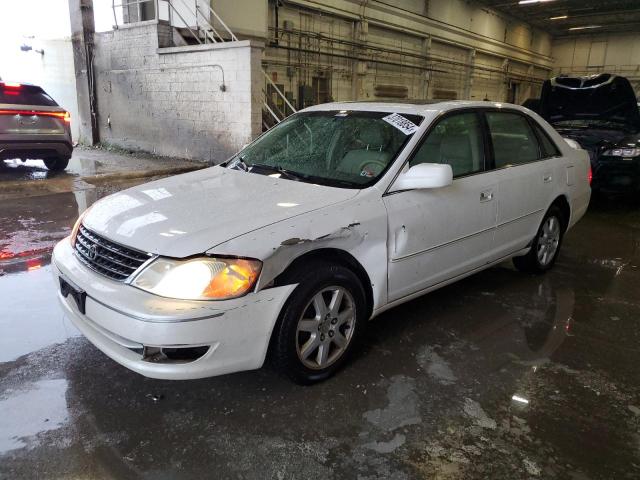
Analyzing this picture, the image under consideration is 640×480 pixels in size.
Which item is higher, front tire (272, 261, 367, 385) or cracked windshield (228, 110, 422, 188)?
cracked windshield (228, 110, 422, 188)

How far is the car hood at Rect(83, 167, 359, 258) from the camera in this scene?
234 cm

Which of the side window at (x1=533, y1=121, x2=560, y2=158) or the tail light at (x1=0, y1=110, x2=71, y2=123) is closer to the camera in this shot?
the side window at (x1=533, y1=121, x2=560, y2=158)

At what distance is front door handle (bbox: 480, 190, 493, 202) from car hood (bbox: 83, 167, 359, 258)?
116 centimetres

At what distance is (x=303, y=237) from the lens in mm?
2457

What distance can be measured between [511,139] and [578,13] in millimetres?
25332

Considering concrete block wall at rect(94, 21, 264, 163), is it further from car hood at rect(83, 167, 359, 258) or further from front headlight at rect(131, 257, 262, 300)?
front headlight at rect(131, 257, 262, 300)

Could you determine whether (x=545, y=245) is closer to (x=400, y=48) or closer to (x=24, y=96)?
(x=24, y=96)

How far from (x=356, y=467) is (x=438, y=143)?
2.09 m

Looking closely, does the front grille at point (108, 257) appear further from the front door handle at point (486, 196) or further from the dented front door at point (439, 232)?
the front door handle at point (486, 196)

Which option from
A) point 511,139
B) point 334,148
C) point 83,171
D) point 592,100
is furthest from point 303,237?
point 83,171

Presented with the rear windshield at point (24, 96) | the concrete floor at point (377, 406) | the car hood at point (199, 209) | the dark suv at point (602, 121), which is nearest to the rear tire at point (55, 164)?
the rear windshield at point (24, 96)

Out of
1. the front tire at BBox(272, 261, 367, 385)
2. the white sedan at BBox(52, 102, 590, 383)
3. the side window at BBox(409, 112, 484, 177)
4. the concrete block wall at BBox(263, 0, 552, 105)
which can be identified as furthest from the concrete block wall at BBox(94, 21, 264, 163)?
the front tire at BBox(272, 261, 367, 385)

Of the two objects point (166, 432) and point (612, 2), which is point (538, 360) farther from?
point (612, 2)

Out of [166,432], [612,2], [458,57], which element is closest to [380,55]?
[458,57]
